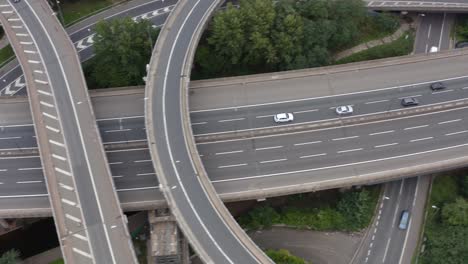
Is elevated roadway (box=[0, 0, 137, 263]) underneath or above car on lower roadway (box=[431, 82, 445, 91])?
underneath

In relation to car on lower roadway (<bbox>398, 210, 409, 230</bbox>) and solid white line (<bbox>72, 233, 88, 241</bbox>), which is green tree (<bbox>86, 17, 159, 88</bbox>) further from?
car on lower roadway (<bbox>398, 210, 409, 230</bbox>)

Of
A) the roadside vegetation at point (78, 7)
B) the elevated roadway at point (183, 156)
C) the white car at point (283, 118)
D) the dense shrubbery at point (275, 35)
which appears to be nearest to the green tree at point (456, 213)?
the white car at point (283, 118)

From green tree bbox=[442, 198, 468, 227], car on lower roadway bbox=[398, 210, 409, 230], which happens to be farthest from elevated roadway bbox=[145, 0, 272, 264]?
green tree bbox=[442, 198, 468, 227]

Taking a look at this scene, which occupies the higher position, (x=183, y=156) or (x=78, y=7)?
(x=78, y=7)

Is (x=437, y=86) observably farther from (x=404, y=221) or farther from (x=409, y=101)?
(x=404, y=221)

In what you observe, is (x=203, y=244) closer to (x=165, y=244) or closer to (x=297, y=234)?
(x=165, y=244)

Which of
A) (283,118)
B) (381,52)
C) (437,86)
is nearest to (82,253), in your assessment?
(283,118)
